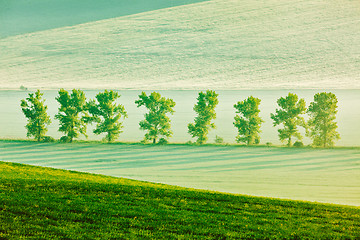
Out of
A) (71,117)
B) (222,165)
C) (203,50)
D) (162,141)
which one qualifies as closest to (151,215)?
(222,165)

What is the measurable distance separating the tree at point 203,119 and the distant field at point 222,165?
1562 mm

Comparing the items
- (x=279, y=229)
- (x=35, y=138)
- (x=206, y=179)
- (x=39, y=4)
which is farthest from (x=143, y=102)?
(x=39, y=4)

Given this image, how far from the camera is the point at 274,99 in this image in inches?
1711

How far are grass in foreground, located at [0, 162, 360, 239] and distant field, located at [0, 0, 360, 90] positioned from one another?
38123mm

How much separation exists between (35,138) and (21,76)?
3116cm

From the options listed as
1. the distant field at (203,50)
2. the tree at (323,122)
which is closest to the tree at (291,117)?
the tree at (323,122)

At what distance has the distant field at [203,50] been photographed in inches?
2068

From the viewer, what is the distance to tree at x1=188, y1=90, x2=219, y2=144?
29.6 metres

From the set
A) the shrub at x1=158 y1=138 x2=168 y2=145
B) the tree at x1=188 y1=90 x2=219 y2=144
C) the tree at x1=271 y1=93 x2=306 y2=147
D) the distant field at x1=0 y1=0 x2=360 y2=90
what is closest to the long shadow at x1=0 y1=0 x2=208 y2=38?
the distant field at x1=0 y1=0 x2=360 y2=90

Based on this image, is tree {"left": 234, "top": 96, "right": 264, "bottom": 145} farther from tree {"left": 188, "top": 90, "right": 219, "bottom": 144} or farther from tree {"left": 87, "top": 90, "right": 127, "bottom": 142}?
tree {"left": 87, "top": 90, "right": 127, "bottom": 142}

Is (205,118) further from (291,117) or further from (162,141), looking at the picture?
(291,117)

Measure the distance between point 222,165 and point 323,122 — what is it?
8981 mm

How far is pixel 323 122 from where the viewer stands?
28.5 m

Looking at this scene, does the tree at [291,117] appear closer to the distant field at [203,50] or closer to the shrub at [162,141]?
the shrub at [162,141]
